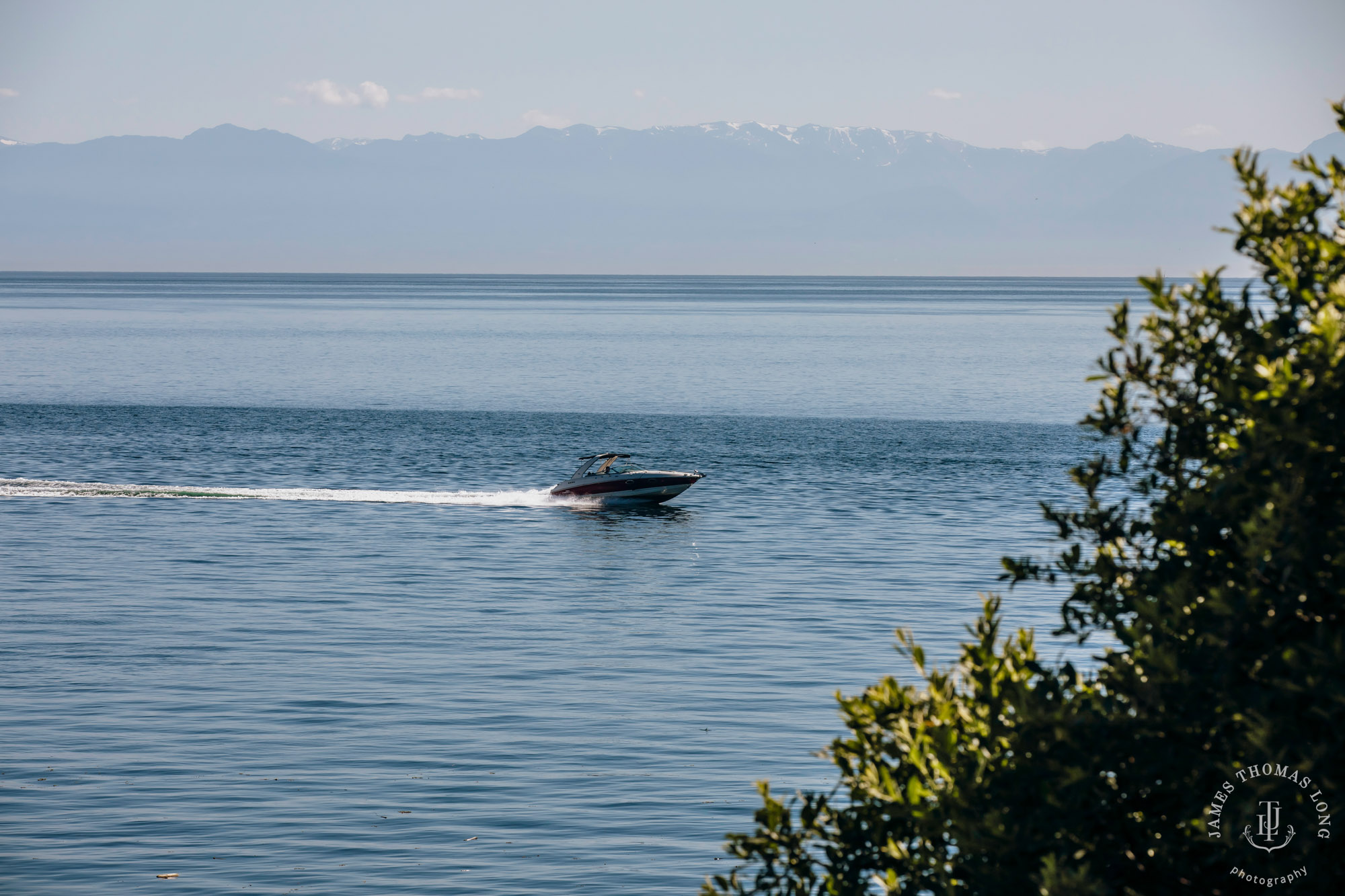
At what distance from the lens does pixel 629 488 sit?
5772cm

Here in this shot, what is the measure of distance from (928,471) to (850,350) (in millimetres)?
107368

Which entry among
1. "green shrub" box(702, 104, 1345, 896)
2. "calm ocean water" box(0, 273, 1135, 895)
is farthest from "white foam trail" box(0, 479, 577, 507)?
"green shrub" box(702, 104, 1345, 896)

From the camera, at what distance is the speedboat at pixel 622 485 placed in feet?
187

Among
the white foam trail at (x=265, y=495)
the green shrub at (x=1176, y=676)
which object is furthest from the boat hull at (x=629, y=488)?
the green shrub at (x=1176, y=676)

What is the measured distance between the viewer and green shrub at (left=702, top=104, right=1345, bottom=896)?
798cm

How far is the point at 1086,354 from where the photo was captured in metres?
173

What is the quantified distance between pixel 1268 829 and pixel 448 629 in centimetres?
2854

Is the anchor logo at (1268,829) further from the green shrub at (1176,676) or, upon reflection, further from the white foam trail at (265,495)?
the white foam trail at (265,495)

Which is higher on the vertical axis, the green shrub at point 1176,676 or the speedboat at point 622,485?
the green shrub at point 1176,676

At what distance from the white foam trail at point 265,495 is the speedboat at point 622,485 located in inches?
32.9

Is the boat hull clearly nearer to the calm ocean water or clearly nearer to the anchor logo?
the calm ocean water

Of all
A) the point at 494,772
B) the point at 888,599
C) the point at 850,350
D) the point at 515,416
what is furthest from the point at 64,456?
the point at 850,350

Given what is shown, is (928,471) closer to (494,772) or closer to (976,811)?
(494,772)

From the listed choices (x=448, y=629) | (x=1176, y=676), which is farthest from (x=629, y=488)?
(x=1176, y=676)
